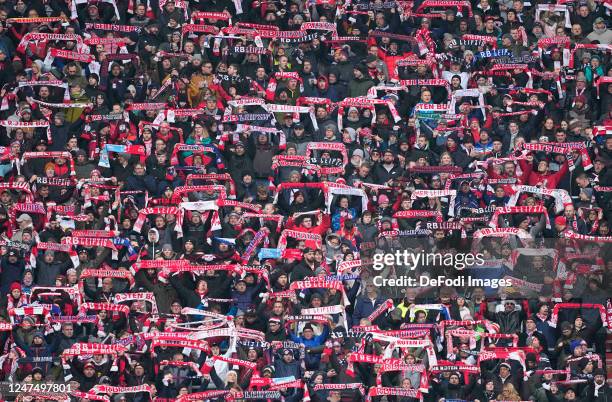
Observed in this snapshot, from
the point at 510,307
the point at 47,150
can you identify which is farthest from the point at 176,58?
the point at 510,307

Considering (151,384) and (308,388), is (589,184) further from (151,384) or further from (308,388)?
(151,384)

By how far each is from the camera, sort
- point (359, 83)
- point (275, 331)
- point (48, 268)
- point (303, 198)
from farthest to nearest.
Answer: point (359, 83)
point (303, 198)
point (48, 268)
point (275, 331)

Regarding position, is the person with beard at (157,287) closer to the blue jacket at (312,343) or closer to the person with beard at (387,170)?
the blue jacket at (312,343)

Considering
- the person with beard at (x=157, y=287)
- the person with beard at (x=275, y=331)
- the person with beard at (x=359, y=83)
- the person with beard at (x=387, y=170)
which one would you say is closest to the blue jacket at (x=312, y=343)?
the person with beard at (x=275, y=331)

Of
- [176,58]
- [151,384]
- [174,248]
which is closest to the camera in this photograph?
[151,384]

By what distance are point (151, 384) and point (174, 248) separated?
109 inches

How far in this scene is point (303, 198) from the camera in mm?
31344

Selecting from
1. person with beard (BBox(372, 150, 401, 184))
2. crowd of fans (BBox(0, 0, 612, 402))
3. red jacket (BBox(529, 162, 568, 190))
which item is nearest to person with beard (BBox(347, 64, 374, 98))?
crowd of fans (BBox(0, 0, 612, 402))

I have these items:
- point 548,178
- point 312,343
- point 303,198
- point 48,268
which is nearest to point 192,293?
point 312,343

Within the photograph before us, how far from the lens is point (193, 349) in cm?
2917

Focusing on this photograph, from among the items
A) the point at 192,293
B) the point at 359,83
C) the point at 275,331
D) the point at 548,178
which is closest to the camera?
the point at 275,331

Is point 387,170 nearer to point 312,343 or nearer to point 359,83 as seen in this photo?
point 359,83

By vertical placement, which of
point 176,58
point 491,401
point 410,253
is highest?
point 176,58

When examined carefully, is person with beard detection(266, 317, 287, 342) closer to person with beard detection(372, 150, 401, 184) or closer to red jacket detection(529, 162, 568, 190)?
person with beard detection(372, 150, 401, 184)
